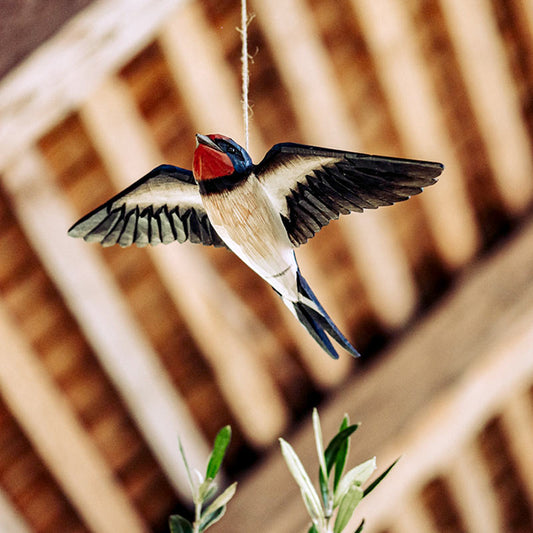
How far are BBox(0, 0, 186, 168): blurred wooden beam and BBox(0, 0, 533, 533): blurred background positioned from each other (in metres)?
0.47

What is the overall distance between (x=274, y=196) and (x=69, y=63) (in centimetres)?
35

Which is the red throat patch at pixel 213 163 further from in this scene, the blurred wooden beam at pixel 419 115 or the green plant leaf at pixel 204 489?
the blurred wooden beam at pixel 419 115

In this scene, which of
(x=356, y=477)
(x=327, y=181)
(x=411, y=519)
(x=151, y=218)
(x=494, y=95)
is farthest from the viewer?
(x=411, y=519)

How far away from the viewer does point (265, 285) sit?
165cm

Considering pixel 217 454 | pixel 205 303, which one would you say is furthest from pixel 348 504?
pixel 205 303

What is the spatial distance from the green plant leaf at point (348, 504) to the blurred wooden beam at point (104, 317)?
3.02 ft

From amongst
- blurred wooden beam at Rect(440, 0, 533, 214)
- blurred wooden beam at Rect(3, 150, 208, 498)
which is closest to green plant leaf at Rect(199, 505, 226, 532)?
blurred wooden beam at Rect(3, 150, 208, 498)

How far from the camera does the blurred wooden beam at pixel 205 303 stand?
1.38 m

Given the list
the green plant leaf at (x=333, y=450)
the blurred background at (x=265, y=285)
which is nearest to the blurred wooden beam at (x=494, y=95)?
the blurred background at (x=265, y=285)

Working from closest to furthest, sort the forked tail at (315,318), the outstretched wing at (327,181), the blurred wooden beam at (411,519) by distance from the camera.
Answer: the outstretched wing at (327,181)
the forked tail at (315,318)
the blurred wooden beam at (411,519)

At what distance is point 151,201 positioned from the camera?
1.99 ft

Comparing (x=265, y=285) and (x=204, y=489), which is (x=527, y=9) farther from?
(x=204, y=489)

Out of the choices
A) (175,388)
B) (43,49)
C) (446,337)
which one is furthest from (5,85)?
(446,337)

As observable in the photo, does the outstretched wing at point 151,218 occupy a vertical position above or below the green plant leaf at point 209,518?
above
